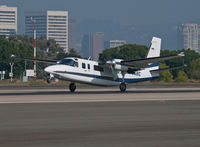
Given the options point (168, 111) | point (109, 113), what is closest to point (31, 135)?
point (109, 113)

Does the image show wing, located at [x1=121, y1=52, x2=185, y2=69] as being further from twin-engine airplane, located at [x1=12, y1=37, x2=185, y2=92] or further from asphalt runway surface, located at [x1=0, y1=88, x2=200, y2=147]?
asphalt runway surface, located at [x1=0, y1=88, x2=200, y2=147]

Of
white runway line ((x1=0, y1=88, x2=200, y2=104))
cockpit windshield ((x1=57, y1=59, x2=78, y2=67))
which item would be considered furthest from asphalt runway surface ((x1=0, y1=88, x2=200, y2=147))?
cockpit windshield ((x1=57, y1=59, x2=78, y2=67))

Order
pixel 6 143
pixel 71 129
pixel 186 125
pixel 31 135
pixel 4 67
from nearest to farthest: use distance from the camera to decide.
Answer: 1. pixel 6 143
2. pixel 31 135
3. pixel 71 129
4. pixel 186 125
5. pixel 4 67

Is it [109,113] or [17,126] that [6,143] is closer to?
[17,126]

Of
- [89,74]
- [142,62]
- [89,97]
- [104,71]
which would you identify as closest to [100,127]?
[89,97]

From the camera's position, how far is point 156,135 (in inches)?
637

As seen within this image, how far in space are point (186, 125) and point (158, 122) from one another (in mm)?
1349

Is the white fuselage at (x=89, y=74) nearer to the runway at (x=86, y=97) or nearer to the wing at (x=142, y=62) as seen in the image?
the wing at (x=142, y=62)

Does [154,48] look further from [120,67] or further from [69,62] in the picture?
[69,62]

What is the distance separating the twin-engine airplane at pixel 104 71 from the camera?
42.6m

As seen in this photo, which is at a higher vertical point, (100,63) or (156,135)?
(100,63)

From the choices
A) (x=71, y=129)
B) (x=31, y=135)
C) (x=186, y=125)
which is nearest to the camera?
(x=31, y=135)

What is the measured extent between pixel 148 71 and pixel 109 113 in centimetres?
2616

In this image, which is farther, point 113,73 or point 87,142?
point 113,73
